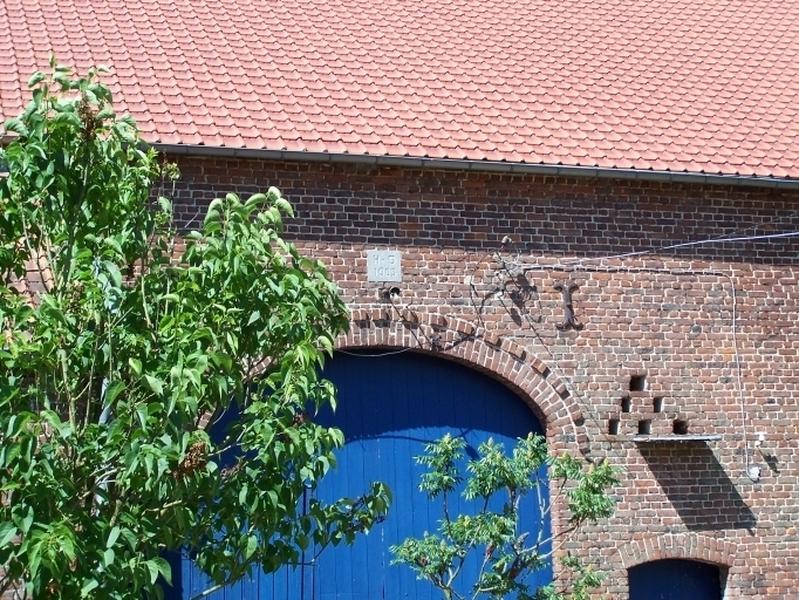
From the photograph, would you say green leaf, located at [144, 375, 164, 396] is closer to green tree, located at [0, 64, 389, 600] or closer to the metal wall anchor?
green tree, located at [0, 64, 389, 600]

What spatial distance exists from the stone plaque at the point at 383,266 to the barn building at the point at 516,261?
0.02 metres

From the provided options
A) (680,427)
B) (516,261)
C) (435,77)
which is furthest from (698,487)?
(435,77)

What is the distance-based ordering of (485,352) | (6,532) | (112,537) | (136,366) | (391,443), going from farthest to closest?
(485,352)
(391,443)
(136,366)
(112,537)
(6,532)

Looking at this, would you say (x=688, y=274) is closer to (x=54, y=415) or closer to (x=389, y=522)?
(x=389, y=522)

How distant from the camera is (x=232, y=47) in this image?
12.6 metres

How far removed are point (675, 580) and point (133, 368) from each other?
24.2ft

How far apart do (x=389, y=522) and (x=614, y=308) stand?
2.82 m

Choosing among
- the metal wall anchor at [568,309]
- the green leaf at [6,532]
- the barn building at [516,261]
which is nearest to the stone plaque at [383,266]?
the barn building at [516,261]

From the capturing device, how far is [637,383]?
38.6ft

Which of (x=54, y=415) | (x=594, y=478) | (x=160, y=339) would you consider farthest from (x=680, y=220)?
(x=54, y=415)

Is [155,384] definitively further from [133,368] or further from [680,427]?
[680,427]

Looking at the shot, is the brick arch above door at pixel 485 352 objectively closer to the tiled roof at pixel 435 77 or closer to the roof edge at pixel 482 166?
the roof edge at pixel 482 166

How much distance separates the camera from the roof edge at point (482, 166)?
10680 mm

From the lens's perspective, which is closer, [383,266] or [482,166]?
[383,266]
